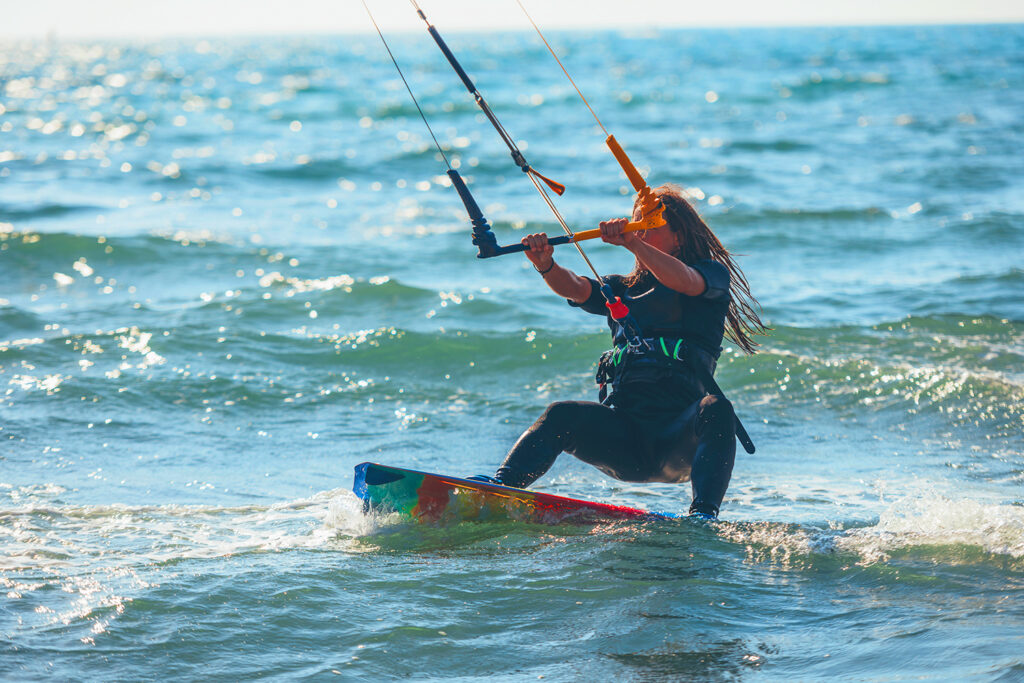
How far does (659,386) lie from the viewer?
195 inches

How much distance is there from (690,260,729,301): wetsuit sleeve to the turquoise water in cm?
111

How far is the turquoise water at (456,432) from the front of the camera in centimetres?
399

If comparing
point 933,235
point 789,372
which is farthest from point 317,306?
point 933,235

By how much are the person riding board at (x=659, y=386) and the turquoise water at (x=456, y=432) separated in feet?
1.07

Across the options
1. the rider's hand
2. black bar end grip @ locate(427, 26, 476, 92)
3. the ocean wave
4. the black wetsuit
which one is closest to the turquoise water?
the ocean wave

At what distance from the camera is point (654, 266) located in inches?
181

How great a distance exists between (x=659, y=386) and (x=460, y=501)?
1.10 m

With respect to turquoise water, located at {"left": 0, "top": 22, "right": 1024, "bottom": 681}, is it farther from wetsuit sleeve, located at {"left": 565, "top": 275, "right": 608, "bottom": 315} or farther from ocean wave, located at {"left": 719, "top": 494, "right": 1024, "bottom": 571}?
wetsuit sleeve, located at {"left": 565, "top": 275, "right": 608, "bottom": 315}

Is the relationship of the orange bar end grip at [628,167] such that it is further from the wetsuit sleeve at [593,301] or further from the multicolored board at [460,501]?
the multicolored board at [460,501]

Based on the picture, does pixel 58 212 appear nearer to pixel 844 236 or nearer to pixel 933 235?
pixel 844 236

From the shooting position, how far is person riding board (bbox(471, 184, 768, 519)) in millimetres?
4766

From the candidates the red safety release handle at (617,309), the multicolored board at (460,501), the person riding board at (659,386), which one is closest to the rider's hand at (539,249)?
the person riding board at (659,386)

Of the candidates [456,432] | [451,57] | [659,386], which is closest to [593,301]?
[659,386]

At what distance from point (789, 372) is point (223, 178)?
15.1 m
